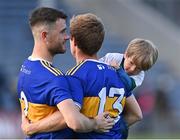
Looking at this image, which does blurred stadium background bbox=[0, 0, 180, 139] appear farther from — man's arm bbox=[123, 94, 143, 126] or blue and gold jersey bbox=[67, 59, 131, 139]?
blue and gold jersey bbox=[67, 59, 131, 139]

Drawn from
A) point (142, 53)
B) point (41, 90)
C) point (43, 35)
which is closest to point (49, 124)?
point (41, 90)

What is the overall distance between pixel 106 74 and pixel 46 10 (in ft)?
2.00

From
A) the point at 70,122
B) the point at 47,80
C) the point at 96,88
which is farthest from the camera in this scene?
the point at 96,88

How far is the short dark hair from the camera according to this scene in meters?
6.47

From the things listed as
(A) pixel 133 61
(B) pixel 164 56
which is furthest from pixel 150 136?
(A) pixel 133 61

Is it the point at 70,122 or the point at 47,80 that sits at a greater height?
the point at 47,80

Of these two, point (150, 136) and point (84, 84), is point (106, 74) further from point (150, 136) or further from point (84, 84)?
point (150, 136)

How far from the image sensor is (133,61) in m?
6.69

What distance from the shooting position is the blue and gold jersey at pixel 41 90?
628 cm

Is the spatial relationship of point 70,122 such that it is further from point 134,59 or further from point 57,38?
point 134,59

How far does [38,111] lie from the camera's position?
646cm

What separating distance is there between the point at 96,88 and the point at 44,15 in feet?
2.04

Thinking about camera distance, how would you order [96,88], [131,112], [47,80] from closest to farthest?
[47,80] < [96,88] < [131,112]

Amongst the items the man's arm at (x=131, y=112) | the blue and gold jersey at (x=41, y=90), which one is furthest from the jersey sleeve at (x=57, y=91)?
the man's arm at (x=131, y=112)
